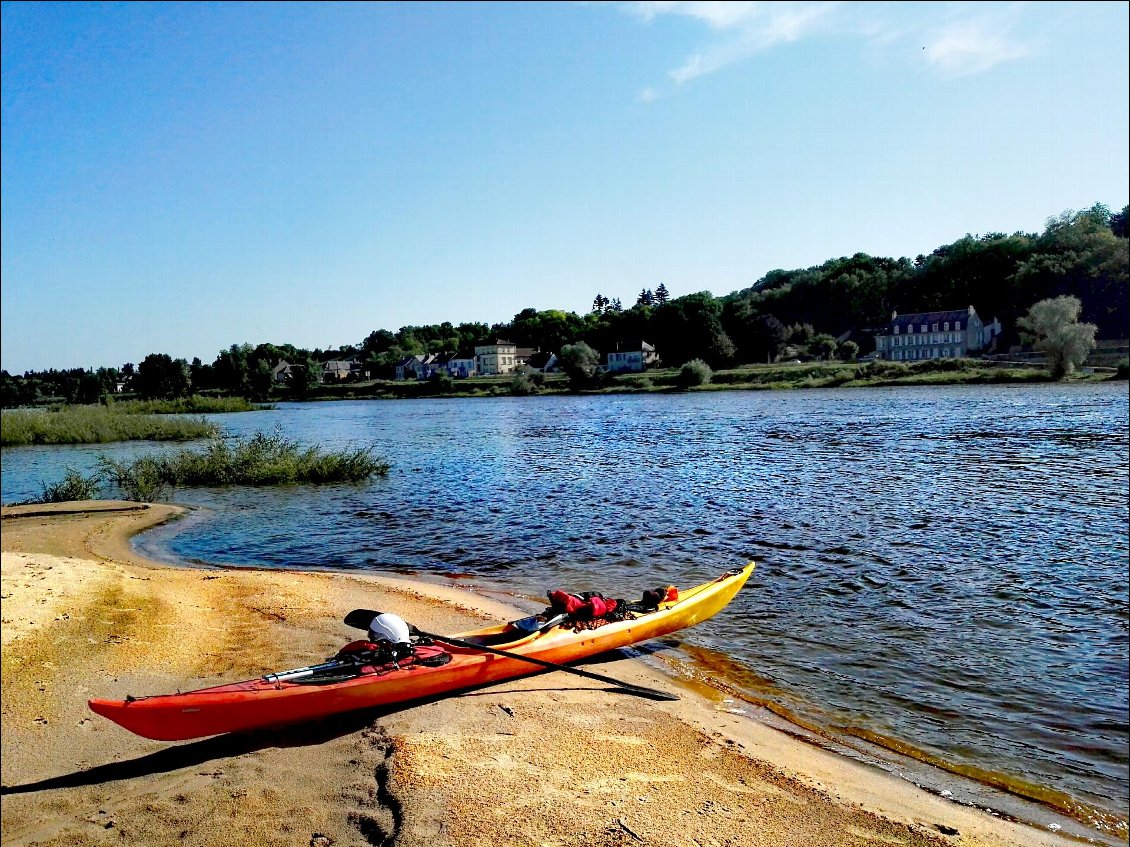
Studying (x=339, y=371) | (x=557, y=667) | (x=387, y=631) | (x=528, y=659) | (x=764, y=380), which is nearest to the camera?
(x=387, y=631)

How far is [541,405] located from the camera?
236ft

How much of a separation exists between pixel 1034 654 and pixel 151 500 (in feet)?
73.5

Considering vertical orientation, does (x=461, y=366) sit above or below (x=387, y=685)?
above

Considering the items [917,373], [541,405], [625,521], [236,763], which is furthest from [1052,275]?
[236,763]

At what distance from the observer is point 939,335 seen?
309 ft

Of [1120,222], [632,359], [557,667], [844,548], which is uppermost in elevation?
[1120,222]

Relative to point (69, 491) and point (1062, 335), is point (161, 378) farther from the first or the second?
point (1062, 335)

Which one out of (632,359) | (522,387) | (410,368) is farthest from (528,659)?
(410,368)

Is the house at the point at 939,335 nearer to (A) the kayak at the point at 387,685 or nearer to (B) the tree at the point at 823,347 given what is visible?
(B) the tree at the point at 823,347

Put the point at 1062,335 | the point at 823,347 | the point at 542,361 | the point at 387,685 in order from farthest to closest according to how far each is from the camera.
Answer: the point at 542,361, the point at 823,347, the point at 1062,335, the point at 387,685

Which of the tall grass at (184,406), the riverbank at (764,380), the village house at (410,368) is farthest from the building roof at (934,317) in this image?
the tall grass at (184,406)

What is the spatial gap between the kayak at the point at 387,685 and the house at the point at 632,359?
103105 millimetres

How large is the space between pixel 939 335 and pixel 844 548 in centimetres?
9090

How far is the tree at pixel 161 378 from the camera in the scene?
166 ft
